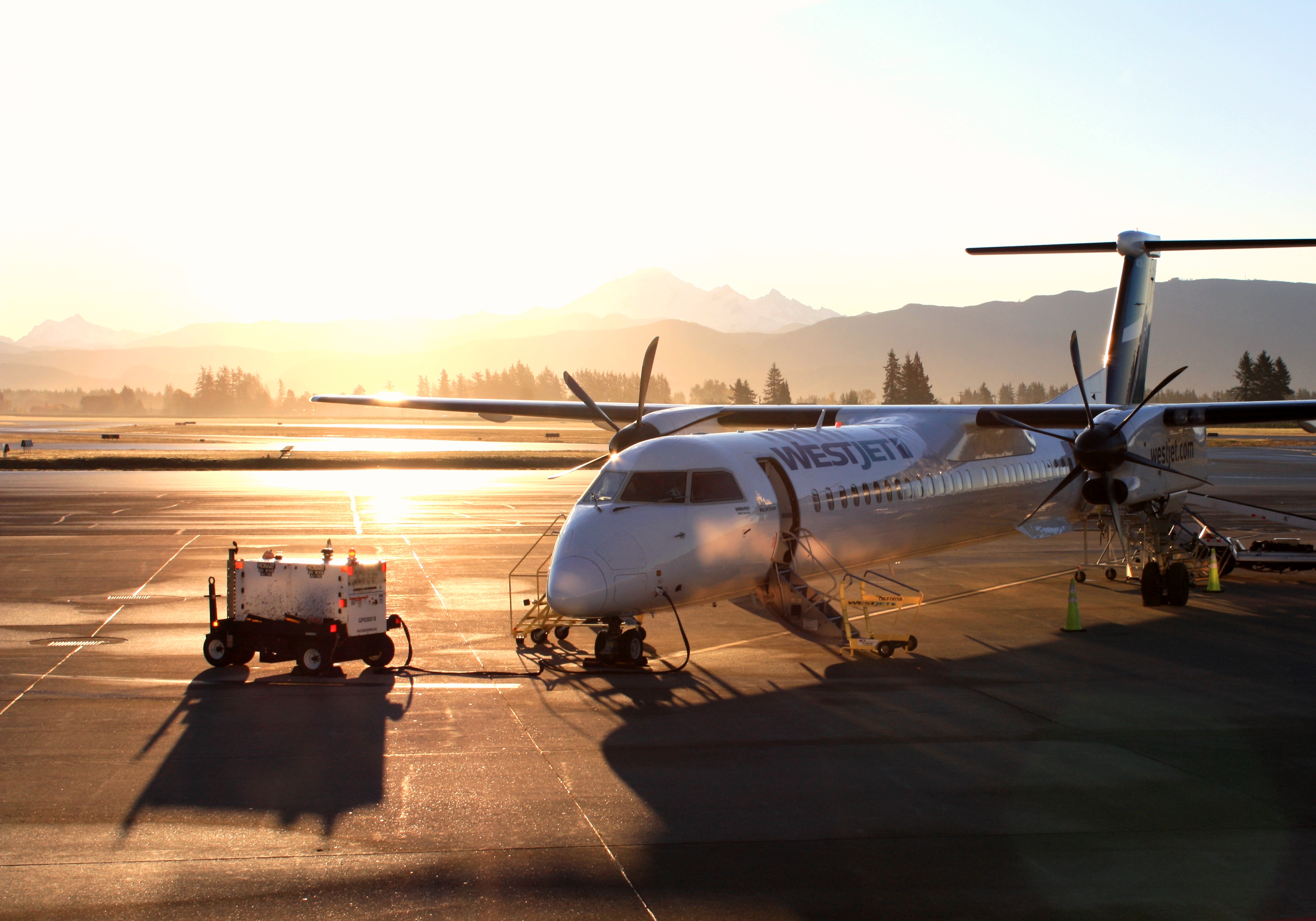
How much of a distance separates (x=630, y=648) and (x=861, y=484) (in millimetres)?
5188

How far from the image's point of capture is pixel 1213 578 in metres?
23.6

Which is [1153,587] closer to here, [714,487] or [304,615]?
[714,487]

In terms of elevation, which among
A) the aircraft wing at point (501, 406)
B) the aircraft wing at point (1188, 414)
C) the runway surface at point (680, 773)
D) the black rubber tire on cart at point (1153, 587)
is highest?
the aircraft wing at point (1188, 414)

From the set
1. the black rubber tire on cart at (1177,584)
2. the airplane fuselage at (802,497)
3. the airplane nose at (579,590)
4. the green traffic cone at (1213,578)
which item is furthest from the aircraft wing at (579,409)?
the green traffic cone at (1213,578)

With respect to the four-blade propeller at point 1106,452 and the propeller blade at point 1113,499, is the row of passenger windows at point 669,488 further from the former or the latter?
the propeller blade at point 1113,499

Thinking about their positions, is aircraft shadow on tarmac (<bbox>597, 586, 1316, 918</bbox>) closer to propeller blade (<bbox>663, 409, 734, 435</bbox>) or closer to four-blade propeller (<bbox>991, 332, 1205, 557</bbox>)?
four-blade propeller (<bbox>991, 332, 1205, 557</bbox>)

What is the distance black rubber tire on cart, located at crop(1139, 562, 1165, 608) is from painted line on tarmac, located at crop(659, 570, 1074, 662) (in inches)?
121

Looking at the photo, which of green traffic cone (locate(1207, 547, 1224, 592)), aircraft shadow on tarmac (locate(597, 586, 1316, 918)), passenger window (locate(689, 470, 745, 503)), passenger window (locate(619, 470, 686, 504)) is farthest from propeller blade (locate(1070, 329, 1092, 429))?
passenger window (locate(619, 470, 686, 504))

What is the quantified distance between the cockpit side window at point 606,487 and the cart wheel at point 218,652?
554 centimetres

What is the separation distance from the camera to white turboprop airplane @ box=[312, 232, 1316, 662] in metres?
14.9

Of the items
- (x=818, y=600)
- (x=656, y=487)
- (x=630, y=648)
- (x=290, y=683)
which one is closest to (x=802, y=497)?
(x=818, y=600)

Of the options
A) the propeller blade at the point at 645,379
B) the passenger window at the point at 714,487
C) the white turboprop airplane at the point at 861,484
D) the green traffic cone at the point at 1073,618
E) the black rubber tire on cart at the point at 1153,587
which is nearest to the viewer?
the white turboprop airplane at the point at 861,484

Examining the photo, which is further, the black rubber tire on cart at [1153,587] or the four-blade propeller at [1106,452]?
the black rubber tire on cart at [1153,587]

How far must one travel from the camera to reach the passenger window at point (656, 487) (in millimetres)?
15352
